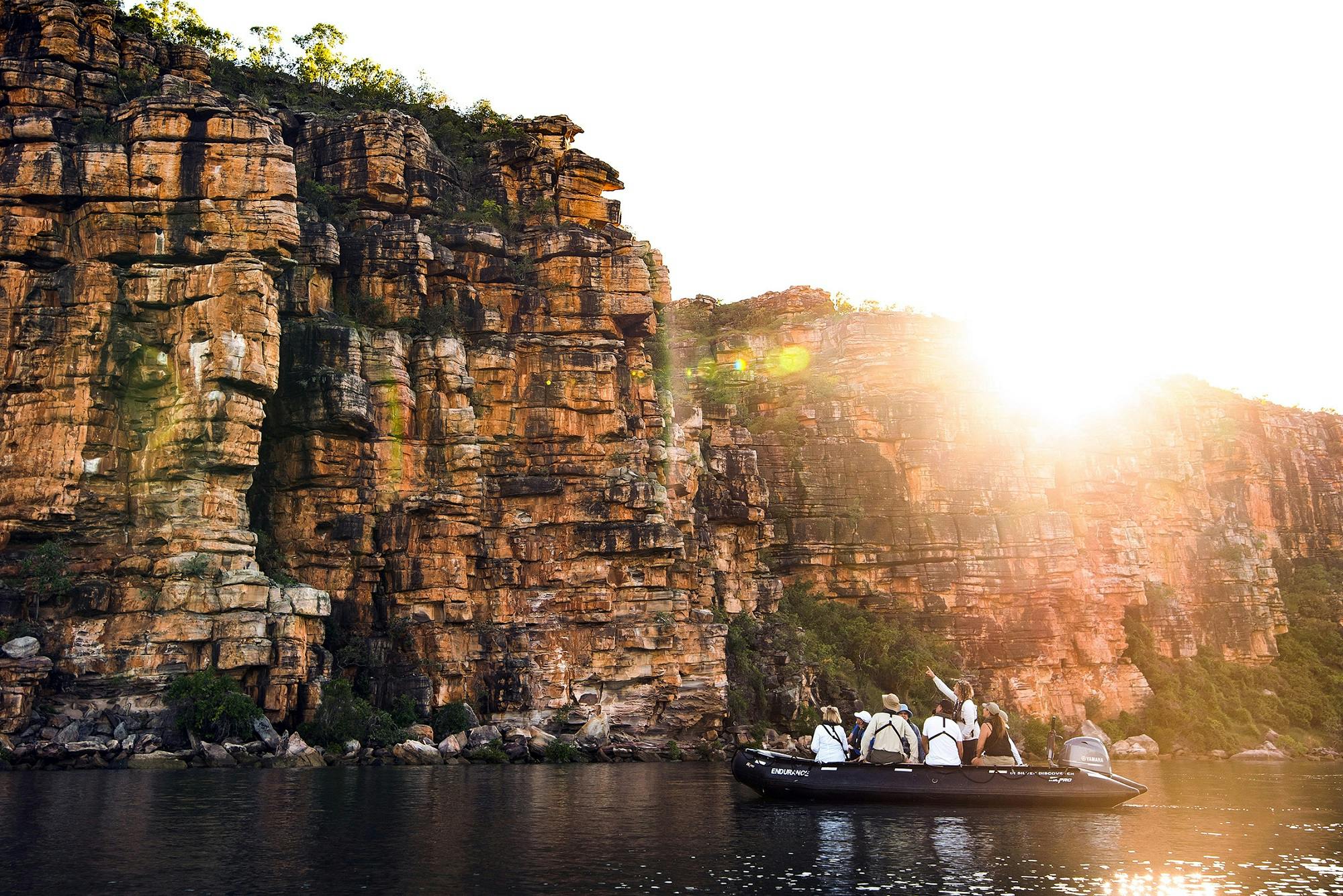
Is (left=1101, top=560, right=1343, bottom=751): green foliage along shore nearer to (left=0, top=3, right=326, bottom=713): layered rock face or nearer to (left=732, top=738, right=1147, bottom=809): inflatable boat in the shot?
(left=732, top=738, right=1147, bottom=809): inflatable boat

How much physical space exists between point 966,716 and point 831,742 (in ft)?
13.6

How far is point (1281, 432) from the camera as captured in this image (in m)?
119

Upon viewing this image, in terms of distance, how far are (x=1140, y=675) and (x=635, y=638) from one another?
45176 mm

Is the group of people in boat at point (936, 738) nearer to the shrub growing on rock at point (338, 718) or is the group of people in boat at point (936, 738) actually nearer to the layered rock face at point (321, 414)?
the shrub growing on rock at point (338, 718)

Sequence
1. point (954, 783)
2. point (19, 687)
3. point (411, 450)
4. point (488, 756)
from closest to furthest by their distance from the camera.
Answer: point (954, 783)
point (19, 687)
point (488, 756)
point (411, 450)

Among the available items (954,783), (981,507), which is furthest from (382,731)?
(981,507)

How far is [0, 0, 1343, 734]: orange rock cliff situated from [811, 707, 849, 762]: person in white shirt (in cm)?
2774

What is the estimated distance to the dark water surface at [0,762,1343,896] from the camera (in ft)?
66.4

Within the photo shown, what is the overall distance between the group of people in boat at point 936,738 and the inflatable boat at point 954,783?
412mm

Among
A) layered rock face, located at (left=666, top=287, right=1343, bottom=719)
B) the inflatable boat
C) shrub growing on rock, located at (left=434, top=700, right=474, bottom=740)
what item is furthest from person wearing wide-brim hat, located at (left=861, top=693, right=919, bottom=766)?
layered rock face, located at (left=666, top=287, right=1343, bottom=719)

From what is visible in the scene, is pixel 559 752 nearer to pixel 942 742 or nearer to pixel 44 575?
pixel 44 575

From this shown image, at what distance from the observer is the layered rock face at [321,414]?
53344mm

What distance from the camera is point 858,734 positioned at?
35469 millimetres

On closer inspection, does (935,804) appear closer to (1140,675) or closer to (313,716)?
(313,716)
